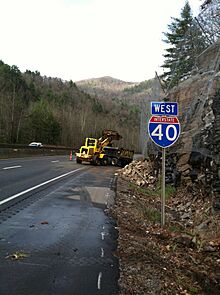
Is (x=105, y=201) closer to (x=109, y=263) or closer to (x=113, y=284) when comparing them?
(x=109, y=263)

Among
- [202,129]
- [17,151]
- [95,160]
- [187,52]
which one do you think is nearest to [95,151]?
[95,160]

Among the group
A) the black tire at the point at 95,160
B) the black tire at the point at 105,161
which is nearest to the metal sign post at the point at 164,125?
the black tire at the point at 95,160

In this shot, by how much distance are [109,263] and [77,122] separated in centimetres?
8106

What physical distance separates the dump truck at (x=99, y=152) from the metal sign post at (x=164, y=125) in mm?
21455

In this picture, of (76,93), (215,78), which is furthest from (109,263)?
(76,93)

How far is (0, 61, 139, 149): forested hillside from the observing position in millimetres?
60188

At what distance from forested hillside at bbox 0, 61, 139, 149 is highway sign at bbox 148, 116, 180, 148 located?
4826 cm

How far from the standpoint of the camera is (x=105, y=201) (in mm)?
10023

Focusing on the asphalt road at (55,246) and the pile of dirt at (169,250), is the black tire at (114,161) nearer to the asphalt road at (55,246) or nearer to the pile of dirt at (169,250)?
the pile of dirt at (169,250)

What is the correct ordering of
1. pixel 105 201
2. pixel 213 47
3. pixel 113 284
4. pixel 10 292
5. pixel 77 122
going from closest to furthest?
pixel 10 292, pixel 113 284, pixel 105 201, pixel 213 47, pixel 77 122

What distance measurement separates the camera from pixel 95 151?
2945 cm

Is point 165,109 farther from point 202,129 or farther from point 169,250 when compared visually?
point 202,129

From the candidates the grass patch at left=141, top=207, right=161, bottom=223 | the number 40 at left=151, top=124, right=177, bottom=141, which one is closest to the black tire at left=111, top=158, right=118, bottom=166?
the grass patch at left=141, top=207, right=161, bottom=223

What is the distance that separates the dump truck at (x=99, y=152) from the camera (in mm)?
29031
